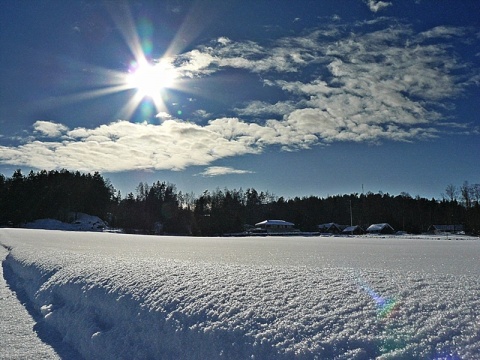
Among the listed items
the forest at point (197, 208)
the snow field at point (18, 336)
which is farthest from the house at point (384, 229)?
the snow field at point (18, 336)

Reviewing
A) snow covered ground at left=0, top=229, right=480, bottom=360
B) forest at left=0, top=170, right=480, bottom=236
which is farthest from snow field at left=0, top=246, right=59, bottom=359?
forest at left=0, top=170, right=480, bottom=236

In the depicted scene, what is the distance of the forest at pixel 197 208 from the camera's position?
68312mm

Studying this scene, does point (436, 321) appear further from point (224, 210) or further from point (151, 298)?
point (224, 210)

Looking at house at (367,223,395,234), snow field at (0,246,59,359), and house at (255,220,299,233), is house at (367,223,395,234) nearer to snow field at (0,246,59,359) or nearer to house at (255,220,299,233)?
house at (255,220,299,233)

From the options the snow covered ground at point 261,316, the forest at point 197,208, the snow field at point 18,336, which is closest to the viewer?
the snow covered ground at point 261,316

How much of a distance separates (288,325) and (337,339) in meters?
0.43

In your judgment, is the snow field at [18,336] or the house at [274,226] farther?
the house at [274,226]

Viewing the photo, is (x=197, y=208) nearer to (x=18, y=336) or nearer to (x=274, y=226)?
(x=274, y=226)

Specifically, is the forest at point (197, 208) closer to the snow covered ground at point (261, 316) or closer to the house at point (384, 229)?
the house at point (384, 229)

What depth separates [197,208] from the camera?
259 feet

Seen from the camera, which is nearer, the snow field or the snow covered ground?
the snow covered ground

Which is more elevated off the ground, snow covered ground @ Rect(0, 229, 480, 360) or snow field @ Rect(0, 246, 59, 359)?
snow covered ground @ Rect(0, 229, 480, 360)

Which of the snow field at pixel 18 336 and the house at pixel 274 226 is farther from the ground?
the house at pixel 274 226

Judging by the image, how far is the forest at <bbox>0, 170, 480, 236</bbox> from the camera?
68.3 m
